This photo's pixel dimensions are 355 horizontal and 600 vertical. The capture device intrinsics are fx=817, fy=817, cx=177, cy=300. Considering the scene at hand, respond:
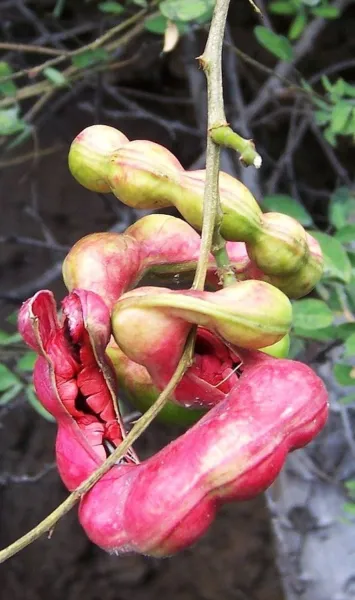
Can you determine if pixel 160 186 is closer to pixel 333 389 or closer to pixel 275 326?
pixel 275 326

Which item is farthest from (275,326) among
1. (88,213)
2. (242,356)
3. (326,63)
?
(88,213)

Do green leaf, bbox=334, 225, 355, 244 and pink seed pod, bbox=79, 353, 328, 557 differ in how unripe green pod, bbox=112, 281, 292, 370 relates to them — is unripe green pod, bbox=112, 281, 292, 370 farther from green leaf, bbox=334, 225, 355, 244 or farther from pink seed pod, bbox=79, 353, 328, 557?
green leaf, bbox=334, 225, 355, 244

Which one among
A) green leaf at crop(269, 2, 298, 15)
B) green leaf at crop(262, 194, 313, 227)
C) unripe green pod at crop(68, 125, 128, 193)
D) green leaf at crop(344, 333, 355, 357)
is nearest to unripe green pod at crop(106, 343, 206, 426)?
unripe green pod at crop(68, 125, 128, 193)

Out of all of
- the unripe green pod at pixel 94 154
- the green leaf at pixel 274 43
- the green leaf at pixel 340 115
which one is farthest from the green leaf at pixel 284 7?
the unripe green pod at pixel 94 154

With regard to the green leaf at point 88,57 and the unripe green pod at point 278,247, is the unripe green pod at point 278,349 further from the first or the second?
the green leaf at point 88,57

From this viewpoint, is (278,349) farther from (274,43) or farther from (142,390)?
(274,43)

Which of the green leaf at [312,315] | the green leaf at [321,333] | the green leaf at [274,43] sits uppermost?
the green leaf at [274,43]
